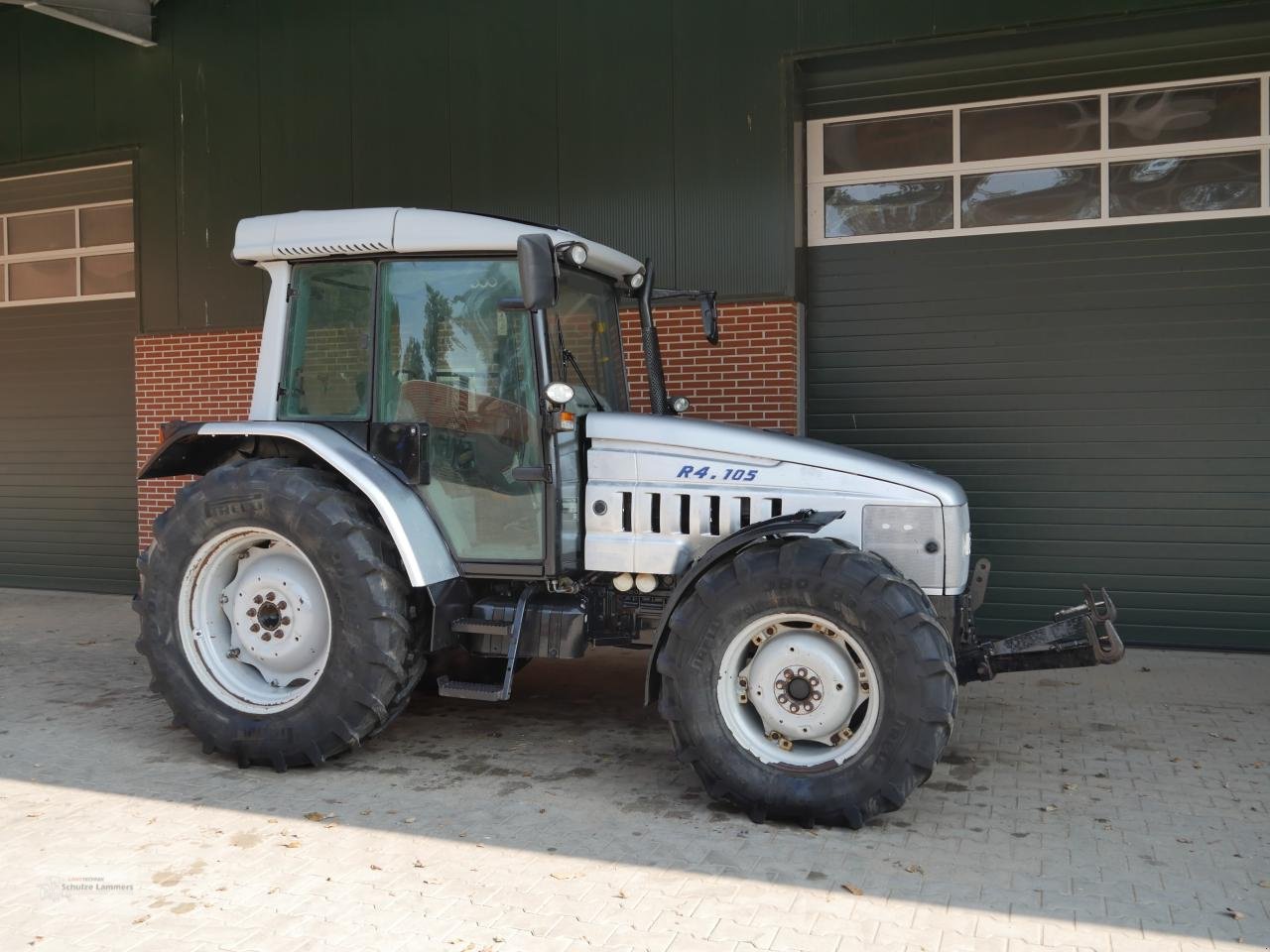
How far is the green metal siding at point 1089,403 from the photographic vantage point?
8164 millimetres

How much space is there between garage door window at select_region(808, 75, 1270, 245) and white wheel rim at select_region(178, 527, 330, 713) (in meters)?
5.60

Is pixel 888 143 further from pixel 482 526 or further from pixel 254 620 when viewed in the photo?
pixel 254 620

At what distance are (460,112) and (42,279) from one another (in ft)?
18.1

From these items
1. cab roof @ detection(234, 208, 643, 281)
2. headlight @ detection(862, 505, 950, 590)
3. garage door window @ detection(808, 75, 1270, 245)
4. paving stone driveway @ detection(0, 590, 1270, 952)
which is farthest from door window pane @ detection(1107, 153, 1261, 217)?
cab roof @ detection(234, 208, 643, 281)

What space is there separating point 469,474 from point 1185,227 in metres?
6.11

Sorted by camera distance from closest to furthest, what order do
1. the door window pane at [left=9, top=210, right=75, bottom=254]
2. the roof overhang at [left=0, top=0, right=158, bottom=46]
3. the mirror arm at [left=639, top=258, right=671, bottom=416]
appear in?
the mirror arm at [left=639, top=258, right=671, bottom=416], the roof overhang at [left=0, top=0, right=158, bottom=46], the door window pane at [left=9, top=210, right=75, bottom=254]

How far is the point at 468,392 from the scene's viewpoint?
5.18m

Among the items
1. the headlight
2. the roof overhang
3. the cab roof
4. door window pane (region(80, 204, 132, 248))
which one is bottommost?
the headlight

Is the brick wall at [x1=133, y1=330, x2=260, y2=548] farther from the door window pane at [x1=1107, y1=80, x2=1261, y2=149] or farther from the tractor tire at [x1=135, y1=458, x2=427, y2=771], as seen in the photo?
the door window pane at [x1=1107, y1=80, x2=1261, y2=149]

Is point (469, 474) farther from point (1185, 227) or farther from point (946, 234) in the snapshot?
point (1185, 227)

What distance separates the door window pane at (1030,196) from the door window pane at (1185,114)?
0.39 m

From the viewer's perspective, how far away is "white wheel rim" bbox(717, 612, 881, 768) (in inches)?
178

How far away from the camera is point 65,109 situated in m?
11.3

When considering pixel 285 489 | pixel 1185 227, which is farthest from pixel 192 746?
pixel 1185 227
